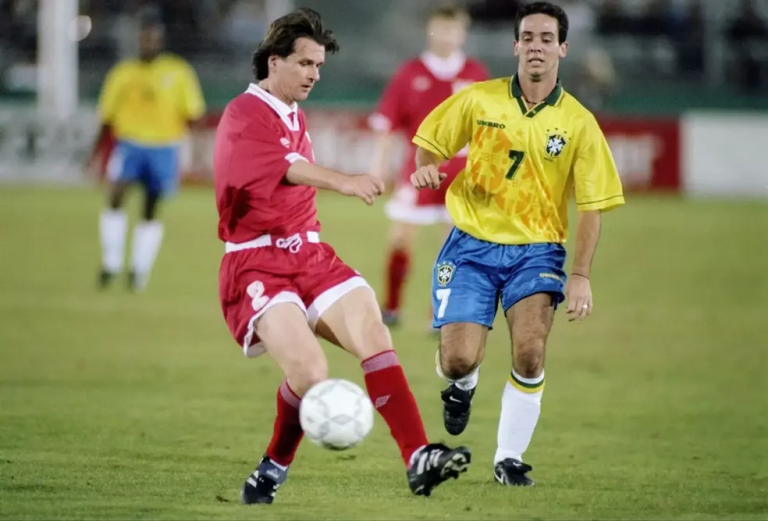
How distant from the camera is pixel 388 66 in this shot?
2656cm

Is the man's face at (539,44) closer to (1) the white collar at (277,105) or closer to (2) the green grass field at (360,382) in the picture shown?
(1) the white collar at (277,105)

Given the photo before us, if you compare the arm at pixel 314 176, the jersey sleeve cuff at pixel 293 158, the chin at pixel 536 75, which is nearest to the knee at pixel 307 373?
the arm at pixel 314 176

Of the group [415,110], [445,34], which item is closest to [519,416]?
[415,110]

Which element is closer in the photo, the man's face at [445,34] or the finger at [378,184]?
the finger at [378,184]

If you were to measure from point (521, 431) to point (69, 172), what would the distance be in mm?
18949

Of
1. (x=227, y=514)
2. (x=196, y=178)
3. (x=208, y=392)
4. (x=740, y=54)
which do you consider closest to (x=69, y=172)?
(x=196, y=178)

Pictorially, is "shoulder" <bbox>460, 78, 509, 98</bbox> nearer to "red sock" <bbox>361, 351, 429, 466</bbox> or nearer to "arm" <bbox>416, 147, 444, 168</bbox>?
"arm" <bbox>416, 147, 444, 168</bbox>

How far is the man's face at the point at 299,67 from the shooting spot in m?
5.84

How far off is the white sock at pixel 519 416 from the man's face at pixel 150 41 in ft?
30.4

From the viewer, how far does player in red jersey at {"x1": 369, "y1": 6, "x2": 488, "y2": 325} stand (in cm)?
1187

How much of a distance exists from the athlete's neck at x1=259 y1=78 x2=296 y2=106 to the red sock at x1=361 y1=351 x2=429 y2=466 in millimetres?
1170

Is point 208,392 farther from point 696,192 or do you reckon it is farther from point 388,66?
point 388,66

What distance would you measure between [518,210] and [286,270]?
1.30 m

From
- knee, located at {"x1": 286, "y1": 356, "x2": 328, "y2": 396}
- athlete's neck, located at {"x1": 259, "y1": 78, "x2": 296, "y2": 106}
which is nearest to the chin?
athlete's neck, located at {"x1": 259, "y1": 78, "x2": 296, "y2": 106}
